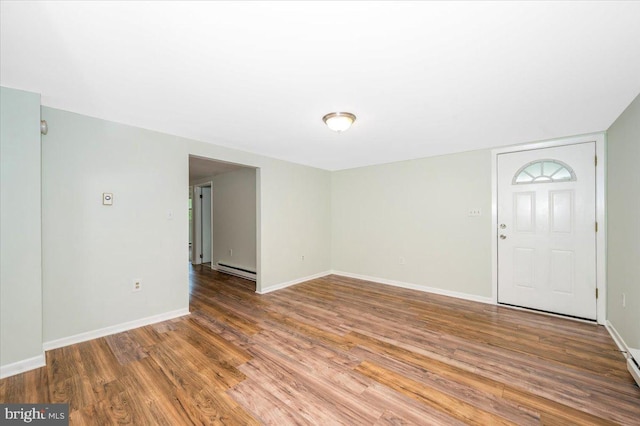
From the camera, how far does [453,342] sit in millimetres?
2578

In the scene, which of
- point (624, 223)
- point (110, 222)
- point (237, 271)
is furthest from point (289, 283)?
point (624, 223)

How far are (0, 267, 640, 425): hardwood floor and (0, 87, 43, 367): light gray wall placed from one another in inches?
12.8

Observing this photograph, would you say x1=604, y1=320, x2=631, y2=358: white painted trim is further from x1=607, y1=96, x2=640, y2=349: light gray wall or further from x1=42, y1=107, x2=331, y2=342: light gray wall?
x1=42, y1=107, x2=331, y2=342: light gray wall

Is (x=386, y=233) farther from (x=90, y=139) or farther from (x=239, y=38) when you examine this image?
(x=90, y=139)

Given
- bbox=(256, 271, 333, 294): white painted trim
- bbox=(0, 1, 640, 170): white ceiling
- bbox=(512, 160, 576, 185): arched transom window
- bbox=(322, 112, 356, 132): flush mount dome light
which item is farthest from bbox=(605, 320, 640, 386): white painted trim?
bbox=(256, 271, 333, 294): white painted trim

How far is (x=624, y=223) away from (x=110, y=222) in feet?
17.4

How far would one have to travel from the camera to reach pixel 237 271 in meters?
5.49

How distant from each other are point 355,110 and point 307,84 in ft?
2.18

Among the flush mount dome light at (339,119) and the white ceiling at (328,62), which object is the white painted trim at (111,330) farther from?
the flush mount dome light at (339,119)

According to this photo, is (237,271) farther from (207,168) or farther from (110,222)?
(110,222)

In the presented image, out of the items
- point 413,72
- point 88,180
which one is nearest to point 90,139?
point 88,180

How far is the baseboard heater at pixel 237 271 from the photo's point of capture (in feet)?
17.0

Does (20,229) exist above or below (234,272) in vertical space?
above

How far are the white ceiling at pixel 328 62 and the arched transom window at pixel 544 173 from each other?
53 cm
